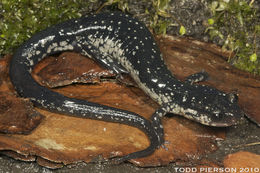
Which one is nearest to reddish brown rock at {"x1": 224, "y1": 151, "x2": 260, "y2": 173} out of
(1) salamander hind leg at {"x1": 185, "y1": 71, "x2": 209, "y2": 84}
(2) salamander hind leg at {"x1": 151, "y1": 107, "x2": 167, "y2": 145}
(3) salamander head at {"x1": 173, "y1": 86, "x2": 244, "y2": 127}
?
(3) salamander head at {"x1": 173, "y1": 86, "x2": 244, "y2": 127}

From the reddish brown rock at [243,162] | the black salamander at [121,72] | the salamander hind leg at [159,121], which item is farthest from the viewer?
the black salamander at [121,72]

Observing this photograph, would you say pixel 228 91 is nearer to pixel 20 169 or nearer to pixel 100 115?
pixel 100 115

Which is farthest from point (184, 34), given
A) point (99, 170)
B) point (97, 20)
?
point (99, 170)

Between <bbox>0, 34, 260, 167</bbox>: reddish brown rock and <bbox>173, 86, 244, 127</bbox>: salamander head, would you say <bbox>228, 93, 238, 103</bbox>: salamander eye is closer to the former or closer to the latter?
<bbox>173, 86, 244, 127</bbox>: salamander head

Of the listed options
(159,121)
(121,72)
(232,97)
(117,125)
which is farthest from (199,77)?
(117,125)

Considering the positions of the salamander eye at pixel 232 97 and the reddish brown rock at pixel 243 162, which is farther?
the salamander eye at pixel 232 97

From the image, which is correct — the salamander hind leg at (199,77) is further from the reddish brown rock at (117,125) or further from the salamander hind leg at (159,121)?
the salamander hind leg at (159,121)

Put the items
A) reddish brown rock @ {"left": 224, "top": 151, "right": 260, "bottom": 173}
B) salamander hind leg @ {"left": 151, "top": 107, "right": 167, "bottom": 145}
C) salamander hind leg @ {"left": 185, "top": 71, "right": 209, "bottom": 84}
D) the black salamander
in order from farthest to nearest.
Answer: salamander hind leg @ {"left": 185, "top": 71, "right": 209, "bottom": 84}
the black salamander
salamander hind leg @ {"left": 151, "top": 107, "right": 167, "bottom": 145}
reddish brown rock @ {"left": 224, "top": 151, "right": 260, "bottom": 173}

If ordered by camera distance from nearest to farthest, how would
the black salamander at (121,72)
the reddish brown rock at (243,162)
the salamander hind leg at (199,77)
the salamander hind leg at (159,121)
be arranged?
the reddish brown rock at (243,162) < the salamander hind leg at (159,121) < the black salamander at (121,72) < the salamander hind leg at (199,77)

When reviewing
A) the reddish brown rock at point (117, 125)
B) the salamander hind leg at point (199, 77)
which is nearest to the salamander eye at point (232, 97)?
the reddish brown rock at point (117, 125)
